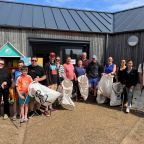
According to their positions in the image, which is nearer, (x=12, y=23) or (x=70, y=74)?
(x=70, y=74)

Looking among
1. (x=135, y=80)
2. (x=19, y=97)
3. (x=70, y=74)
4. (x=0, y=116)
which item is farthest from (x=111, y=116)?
(x=0, y=116)

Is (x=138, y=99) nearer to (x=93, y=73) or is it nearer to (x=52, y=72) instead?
(x=93, y=73)

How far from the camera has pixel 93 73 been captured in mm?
9555

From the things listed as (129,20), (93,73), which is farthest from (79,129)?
(129,20)

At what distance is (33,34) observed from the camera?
11.4m

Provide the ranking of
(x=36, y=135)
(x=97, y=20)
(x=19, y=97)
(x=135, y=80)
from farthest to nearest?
1. (x=97, y=20)
2. (x=135, y=80)
3. (x=19, y=97)
4. (x=36, y=135)

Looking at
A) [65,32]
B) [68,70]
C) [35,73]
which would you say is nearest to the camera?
[35,73]

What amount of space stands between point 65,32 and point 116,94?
4.02 m

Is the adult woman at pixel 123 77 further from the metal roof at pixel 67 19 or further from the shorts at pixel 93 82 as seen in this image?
the metal roof at pixel 67 19

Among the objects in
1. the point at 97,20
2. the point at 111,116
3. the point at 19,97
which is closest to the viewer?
the point at 19,97

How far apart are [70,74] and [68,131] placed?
2.64 m

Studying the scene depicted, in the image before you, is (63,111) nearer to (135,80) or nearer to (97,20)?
(135,80)

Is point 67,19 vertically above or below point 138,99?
above

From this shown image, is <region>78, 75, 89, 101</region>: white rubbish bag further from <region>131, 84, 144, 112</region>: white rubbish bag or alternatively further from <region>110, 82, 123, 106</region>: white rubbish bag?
<region>131, 84, 144, 112</region>: white rubbish bag
